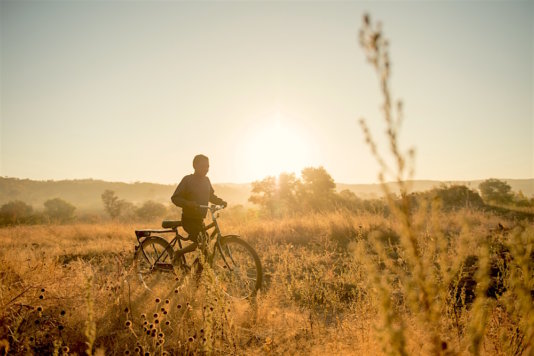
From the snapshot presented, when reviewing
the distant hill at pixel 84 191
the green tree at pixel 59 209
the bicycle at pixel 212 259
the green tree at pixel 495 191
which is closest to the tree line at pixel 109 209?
the green tree at pixel 59 209

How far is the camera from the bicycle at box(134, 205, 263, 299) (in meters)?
4.86

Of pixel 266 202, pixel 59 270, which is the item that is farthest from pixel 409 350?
pixel 266 202

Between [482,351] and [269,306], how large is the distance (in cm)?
255

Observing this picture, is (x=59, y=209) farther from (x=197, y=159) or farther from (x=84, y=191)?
(x=84, y=191)

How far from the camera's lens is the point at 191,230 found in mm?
5020

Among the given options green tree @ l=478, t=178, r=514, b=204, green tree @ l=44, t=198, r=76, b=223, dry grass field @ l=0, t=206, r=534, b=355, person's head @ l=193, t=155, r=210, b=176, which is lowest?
green tree @ l=44, t=198, r=76, b=223

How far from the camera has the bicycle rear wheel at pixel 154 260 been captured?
5.11 metres

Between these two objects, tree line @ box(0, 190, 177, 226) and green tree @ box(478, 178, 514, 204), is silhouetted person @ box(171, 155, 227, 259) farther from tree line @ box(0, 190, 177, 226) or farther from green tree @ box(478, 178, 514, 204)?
green tree @ box(478, 178, 514, 204)

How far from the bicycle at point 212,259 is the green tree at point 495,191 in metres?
27.2

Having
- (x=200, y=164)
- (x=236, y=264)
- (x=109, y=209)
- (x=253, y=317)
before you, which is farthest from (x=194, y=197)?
(x=109, y=209)

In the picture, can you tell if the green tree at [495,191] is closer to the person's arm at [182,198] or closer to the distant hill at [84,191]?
the person's arm at [182,198]

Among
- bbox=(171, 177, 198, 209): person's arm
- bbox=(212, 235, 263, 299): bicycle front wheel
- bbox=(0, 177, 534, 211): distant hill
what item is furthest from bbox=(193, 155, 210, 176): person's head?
bbox=(0, 177, 534, 211): distant hill

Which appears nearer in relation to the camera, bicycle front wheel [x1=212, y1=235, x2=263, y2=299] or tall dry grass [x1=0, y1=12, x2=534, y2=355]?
tall dry grass [x1=0, y1=12, x2=534, y2=355]

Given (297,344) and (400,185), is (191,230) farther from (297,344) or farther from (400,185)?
(400,185)
